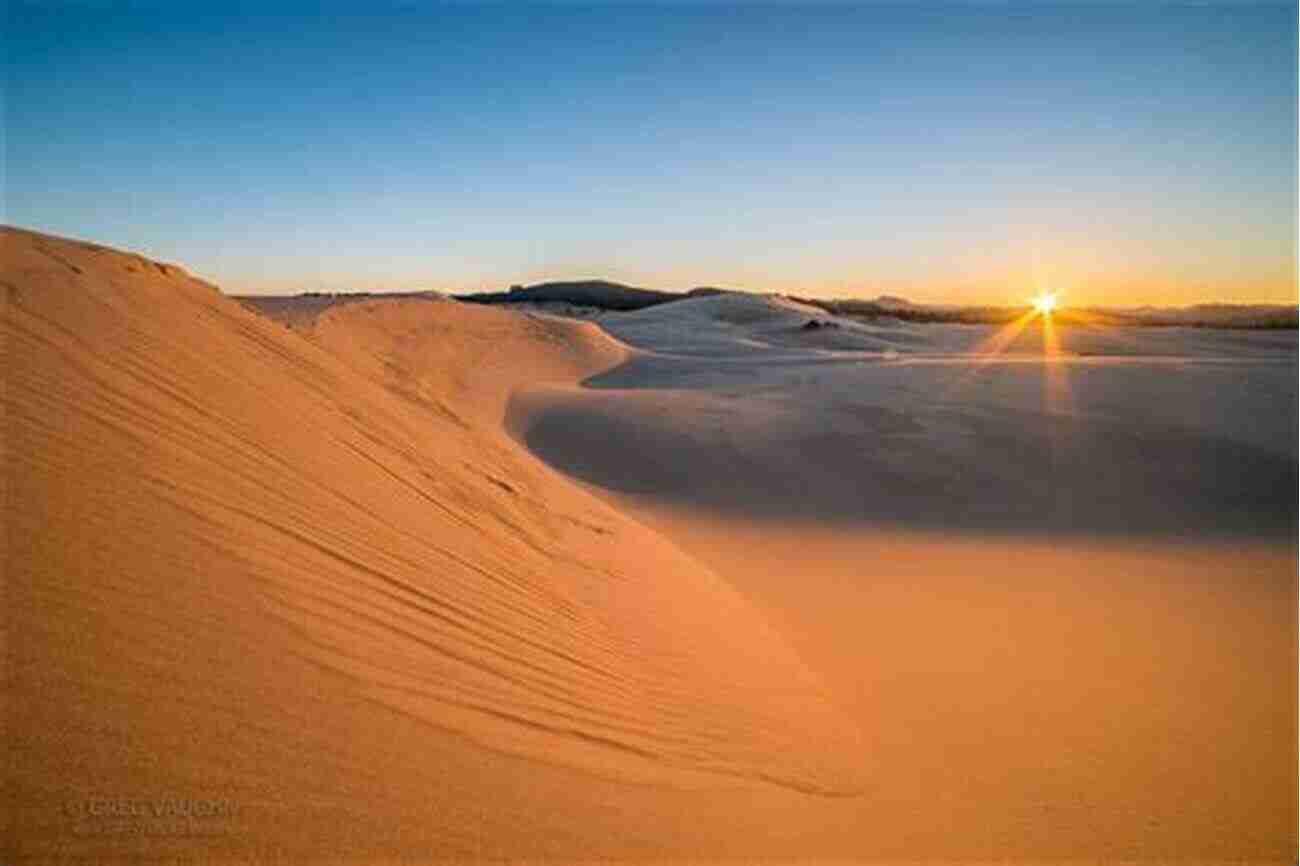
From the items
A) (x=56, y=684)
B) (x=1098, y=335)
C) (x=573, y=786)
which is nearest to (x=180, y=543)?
(x=56, y=684)

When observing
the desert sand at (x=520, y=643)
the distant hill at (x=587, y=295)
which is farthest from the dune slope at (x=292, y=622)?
the distant hill at (x=587, y=295)

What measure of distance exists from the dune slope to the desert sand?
0.04ft

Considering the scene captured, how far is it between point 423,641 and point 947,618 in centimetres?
466

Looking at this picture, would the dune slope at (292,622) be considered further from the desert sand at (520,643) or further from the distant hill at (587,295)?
the distant hill at (587,295)

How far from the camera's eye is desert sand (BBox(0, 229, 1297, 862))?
2326 millimetres

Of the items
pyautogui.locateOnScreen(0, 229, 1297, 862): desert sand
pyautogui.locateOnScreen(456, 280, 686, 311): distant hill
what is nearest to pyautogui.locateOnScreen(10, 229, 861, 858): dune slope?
pyautogui.locateOnScreen(0, 229, 1297, 862): desert sand

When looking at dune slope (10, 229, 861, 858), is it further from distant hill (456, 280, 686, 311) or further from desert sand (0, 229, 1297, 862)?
distant hill (456, 280, 686, 311)

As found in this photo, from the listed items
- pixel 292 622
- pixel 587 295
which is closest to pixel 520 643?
pixel 292 622

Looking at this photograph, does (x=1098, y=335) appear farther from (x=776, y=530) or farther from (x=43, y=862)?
(x=43, y=862)

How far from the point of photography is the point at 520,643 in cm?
372

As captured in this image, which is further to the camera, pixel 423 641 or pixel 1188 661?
pixel 1188 661

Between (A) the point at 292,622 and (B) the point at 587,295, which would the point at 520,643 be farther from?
(B) the point at 587,295

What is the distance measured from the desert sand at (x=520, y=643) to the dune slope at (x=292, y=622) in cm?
1

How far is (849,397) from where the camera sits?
1524 centimetres
